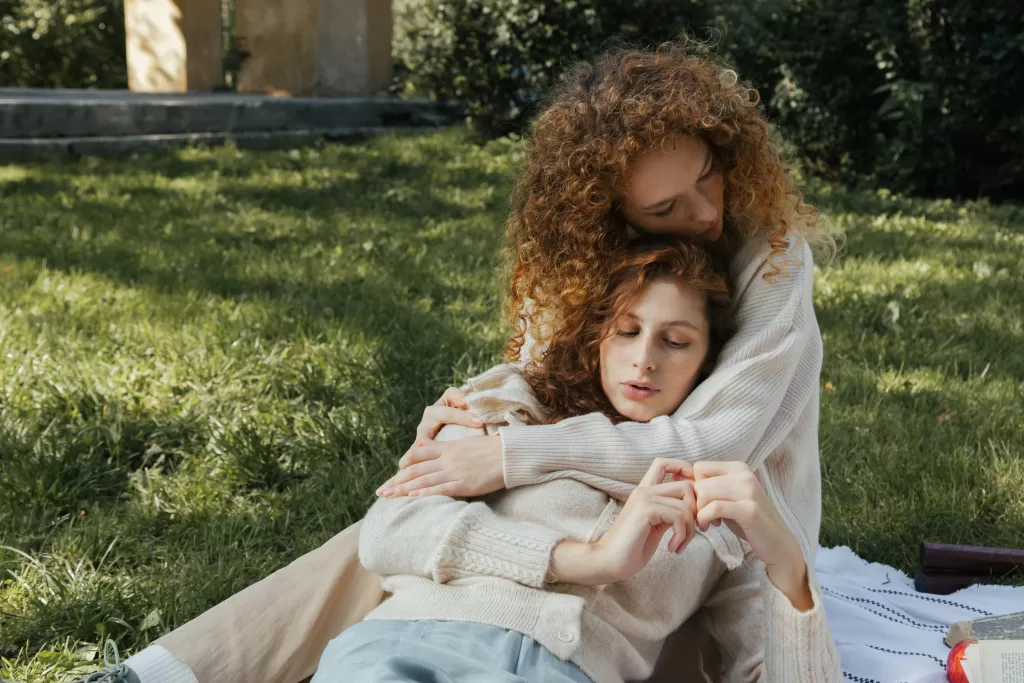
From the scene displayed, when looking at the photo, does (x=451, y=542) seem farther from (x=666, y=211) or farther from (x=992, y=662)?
(x=992, y=662)

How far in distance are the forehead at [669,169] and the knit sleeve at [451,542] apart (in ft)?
2.45

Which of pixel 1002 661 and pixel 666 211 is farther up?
pixel 666 211

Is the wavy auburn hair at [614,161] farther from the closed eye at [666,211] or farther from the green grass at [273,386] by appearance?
the green grass at [273,386]

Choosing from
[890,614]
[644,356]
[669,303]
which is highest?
[669,303]

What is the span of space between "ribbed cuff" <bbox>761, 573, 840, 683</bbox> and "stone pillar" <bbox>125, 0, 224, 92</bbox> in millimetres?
10920

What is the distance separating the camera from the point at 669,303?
2260mm

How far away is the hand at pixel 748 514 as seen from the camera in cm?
187

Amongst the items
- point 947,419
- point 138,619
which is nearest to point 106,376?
point 138,619

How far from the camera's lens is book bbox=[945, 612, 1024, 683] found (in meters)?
2.42

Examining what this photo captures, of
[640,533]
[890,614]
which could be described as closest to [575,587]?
[640,533]

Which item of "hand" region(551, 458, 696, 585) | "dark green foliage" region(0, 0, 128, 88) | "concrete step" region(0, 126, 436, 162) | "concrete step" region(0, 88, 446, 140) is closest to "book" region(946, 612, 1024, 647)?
"hand" region(551, 458, 696, 585)

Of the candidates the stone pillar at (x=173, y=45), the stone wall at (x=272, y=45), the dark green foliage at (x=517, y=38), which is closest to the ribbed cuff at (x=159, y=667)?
the dark green foliage at (x=517, y=38)

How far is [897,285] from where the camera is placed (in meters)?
5.74

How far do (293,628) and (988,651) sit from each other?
5.13ft
